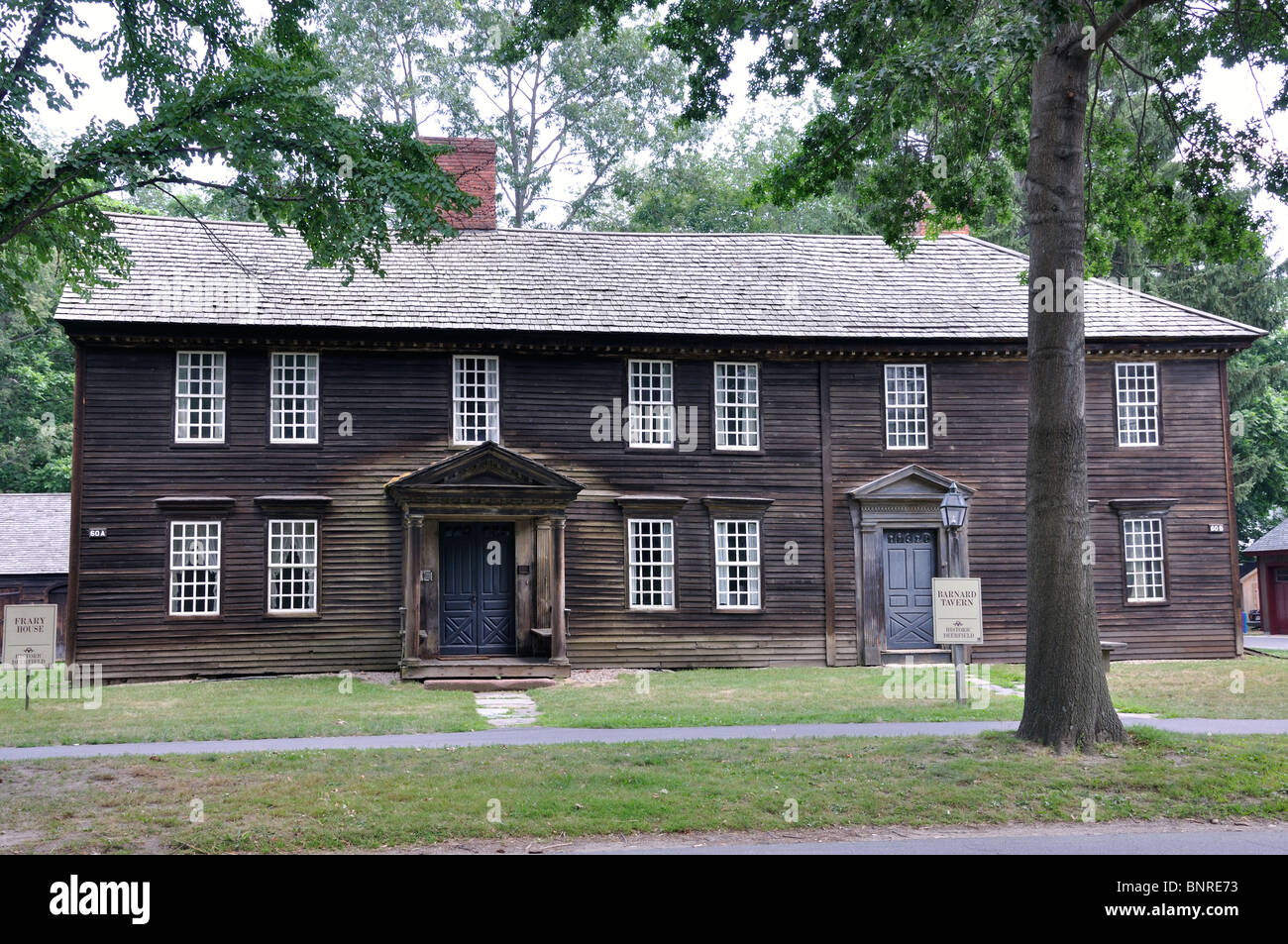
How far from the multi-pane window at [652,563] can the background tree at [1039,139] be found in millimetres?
8146

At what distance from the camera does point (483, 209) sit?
25.8 metres

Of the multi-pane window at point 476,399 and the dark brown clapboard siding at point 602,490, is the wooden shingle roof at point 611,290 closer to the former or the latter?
the dark brown clapboard siding at point 602,490

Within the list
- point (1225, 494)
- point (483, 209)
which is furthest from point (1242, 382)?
point (483, 209)

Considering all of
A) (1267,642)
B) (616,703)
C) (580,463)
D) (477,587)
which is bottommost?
(1267,642)

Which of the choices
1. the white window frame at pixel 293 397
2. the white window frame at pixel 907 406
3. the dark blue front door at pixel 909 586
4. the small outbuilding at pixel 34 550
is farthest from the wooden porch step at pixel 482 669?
the small outbuilding at pixel 34 550

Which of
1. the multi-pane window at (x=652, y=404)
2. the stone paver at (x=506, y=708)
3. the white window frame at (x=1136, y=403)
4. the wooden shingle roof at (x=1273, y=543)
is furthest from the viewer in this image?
the wooden shingle roof at (x=1273, y=543)

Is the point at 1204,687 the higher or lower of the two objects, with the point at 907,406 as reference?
lower

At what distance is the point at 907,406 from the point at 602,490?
6.55m

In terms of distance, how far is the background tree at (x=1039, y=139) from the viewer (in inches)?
449

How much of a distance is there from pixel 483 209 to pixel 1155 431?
614 inches

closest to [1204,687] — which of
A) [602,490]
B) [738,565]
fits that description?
[738,565]

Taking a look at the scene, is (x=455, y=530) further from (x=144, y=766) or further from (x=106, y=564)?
(x=144, y=766)

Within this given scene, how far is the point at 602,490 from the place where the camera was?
21.9 metres

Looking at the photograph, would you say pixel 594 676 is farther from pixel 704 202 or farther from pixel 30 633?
pixel 704 202
